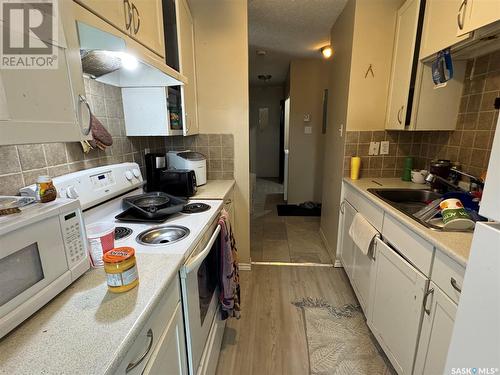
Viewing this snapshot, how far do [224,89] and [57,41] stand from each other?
1.60 meters

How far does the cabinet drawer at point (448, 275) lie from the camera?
Answer: 35.8 inches

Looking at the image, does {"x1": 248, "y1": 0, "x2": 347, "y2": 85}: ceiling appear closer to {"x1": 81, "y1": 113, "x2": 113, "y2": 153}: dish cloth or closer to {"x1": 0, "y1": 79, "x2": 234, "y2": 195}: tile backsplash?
{"x1": 0, "y1": 79, "x2": 234, "y2": 195}: tile backsplash

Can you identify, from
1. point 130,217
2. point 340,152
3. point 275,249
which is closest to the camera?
point 130,217

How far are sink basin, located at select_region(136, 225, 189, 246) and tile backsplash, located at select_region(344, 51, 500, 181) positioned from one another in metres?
1.68

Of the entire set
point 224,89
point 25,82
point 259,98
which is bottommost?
point 25,82

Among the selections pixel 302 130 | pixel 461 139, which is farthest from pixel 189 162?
pixel 302 130

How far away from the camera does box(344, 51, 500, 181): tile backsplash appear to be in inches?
59.6

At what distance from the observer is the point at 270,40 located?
3.04 m

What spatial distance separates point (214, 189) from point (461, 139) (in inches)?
71.7

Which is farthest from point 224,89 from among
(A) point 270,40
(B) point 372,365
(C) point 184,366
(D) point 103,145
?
(B) point 372,365

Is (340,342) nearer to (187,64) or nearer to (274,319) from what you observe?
(274,319)

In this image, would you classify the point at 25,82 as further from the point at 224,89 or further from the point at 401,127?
the point at 401,127

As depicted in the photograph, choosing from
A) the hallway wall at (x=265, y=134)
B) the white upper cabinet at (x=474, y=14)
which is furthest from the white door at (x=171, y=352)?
the hallway wall at (x=265, y=134)

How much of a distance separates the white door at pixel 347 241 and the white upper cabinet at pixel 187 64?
4.86 ft
